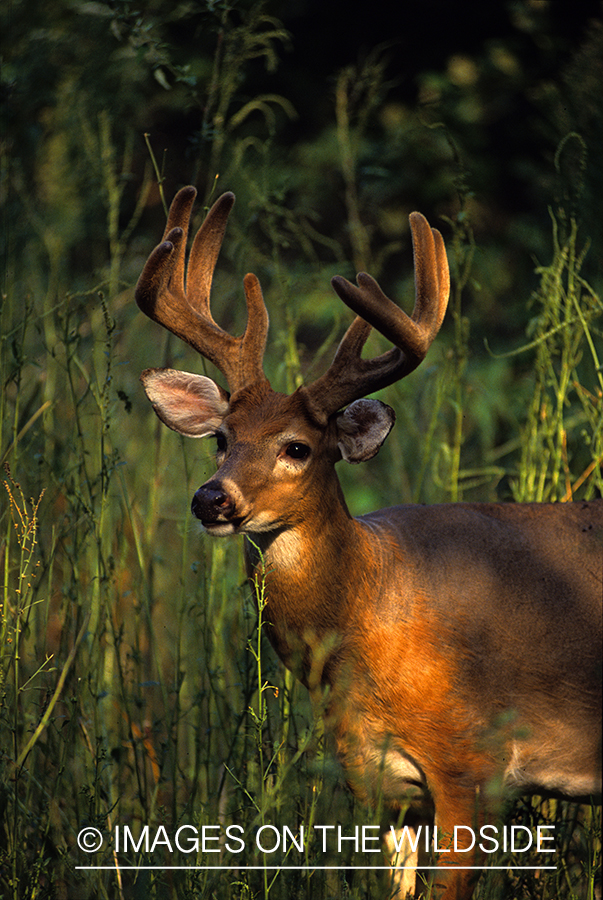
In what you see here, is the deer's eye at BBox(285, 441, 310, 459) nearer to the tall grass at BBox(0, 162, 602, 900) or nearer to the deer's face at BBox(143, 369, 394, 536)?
the deer's face at BBox(143, 369, 394, 536)

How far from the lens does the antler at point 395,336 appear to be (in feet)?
9.05

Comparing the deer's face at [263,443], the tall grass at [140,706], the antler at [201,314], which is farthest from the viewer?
the antler at [201,314]

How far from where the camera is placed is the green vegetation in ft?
8.80

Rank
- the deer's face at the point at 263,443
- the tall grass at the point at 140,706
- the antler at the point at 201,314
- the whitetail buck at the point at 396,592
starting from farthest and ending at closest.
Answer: the antler at the point at 201,314
the whitetail buck at the point at 396,592
the deer's face at the point at 263,443
the tall grass at the point at 140,706

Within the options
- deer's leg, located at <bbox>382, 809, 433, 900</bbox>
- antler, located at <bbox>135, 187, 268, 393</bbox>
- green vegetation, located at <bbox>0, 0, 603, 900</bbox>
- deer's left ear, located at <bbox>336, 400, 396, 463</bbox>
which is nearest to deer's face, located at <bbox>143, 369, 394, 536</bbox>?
deer's left ear, located at <bbox>336, 400, 396, 463</bbox>

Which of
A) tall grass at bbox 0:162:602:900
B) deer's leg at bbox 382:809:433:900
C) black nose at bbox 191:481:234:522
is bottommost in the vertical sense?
deer's leg at bbox 382:809:433:900

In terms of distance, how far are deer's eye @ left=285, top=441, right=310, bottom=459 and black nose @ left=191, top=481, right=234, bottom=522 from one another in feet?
0.96

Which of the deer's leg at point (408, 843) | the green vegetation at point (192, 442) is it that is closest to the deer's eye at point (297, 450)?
the green vegetation at point (192, 442)

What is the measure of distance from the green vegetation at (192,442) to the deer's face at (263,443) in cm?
20

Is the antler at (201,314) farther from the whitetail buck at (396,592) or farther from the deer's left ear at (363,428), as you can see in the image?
the deer's left ear at (363,428)

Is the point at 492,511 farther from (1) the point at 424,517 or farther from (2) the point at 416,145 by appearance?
(2) the point at 416,145

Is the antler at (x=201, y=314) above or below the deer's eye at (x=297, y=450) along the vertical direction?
above

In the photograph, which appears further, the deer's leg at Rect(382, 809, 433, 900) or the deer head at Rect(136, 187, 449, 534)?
the deer's leg at Rect(382, 809, 433, 900)

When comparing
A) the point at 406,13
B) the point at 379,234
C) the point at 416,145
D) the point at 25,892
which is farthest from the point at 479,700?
the point at 406,13
